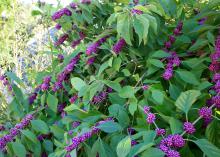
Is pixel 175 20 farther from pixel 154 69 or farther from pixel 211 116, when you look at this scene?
pixel 211 116

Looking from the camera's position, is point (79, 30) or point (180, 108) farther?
point (79, 30)

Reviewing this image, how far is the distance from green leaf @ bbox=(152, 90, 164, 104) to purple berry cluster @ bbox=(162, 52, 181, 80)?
108 mm

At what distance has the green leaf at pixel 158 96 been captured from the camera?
955mm

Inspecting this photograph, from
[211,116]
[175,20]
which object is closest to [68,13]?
[175,20]

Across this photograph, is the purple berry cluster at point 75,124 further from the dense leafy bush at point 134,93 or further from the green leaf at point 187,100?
the green leaf at point 187,100

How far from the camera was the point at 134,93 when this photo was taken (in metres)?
1.08

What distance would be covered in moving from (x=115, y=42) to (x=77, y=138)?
484 mm

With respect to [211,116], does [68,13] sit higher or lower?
higher

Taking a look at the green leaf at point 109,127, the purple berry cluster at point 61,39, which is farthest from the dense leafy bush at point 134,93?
the purple berry cluster at point 61,39

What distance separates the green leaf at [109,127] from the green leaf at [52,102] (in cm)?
41

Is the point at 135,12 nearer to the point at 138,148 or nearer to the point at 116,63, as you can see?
the point at 116,63

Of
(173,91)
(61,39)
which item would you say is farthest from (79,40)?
(173,91)

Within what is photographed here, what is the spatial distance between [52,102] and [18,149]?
0.24 meters

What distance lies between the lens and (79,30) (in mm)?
1680
